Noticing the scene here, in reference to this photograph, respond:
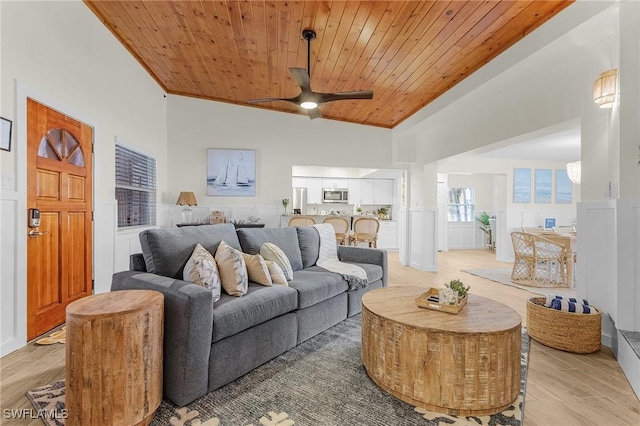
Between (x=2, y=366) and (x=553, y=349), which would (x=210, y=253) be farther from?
(x=553, y=349)

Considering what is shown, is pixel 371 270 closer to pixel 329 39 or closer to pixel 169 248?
pixel 169 248

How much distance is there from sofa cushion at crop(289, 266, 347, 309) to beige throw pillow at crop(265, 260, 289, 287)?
2.6 inches

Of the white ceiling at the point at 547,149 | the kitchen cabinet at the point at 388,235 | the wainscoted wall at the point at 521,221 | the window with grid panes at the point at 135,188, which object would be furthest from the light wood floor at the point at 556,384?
the kitchen cabinet at the point at 388,235

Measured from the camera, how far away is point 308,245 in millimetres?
3562

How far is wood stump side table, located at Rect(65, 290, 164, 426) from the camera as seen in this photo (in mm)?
1457

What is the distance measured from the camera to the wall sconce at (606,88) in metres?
2.47

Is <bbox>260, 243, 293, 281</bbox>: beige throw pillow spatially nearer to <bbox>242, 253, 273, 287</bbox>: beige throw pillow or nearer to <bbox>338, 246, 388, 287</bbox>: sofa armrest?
<bbox>242, 253, 273, 287</bbox>: beige throw pillow

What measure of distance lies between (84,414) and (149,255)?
1015 mm

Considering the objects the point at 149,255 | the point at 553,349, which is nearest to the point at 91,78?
the point at 149,255

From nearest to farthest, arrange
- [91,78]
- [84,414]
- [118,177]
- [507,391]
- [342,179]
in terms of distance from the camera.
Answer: [84,414]
[507,391]
[91,78]
[118,177]
[342,179]

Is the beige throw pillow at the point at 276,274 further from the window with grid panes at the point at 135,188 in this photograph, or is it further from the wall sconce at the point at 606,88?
the wall sconce at the point at 606,88

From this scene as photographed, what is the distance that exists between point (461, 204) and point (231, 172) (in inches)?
266

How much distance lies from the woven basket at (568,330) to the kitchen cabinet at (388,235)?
19.1ft

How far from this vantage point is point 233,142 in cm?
592
